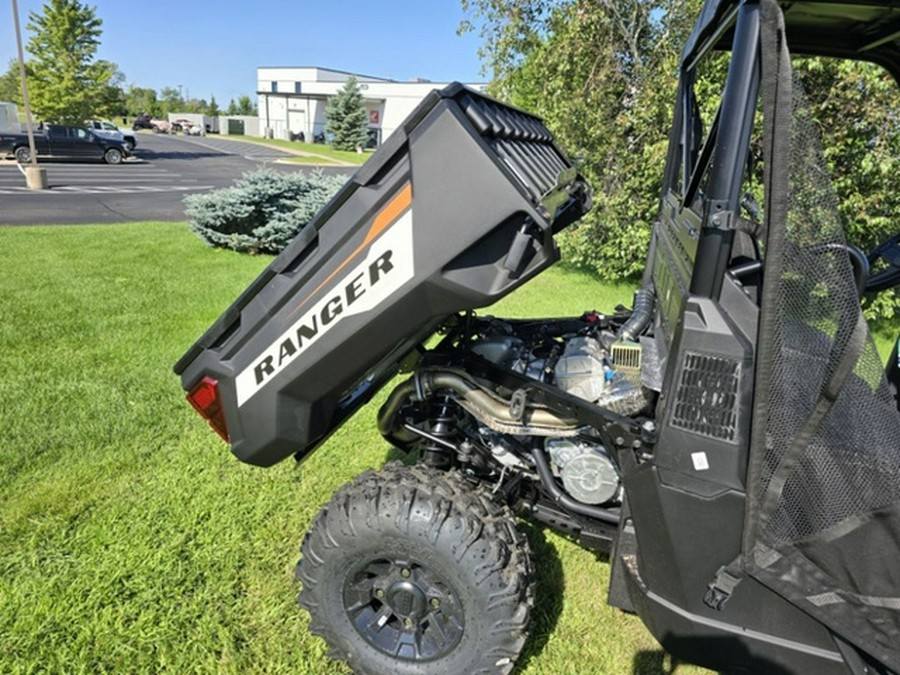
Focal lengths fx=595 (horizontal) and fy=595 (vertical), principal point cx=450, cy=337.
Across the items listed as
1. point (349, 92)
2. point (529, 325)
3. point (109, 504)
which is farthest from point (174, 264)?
point (349, 92)

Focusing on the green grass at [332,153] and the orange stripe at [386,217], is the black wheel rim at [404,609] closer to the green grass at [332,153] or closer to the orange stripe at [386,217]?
the orange stripe at [386,217]

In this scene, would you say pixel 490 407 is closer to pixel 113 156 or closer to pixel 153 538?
pixel 153 538

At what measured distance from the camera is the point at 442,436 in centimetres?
229

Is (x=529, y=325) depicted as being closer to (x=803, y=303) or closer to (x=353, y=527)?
(x=353, y=527)

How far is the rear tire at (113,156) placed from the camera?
25125 millimetres

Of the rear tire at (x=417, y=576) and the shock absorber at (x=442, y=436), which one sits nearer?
the rear tire at (x=417, y=576)

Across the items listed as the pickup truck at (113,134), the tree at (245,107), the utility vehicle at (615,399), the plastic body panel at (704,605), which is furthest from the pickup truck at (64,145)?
the tree at (245,107)

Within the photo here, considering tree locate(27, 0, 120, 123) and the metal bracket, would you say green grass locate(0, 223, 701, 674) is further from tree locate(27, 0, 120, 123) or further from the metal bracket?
tree locate(27, 0, 120, 123)

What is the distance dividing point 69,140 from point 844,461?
2880 centimetres

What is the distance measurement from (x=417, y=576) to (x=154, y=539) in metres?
1.48

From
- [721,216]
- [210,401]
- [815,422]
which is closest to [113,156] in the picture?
[210,401]

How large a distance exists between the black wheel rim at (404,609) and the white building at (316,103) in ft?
201

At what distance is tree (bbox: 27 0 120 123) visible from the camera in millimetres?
27266

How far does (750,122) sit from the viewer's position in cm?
135
